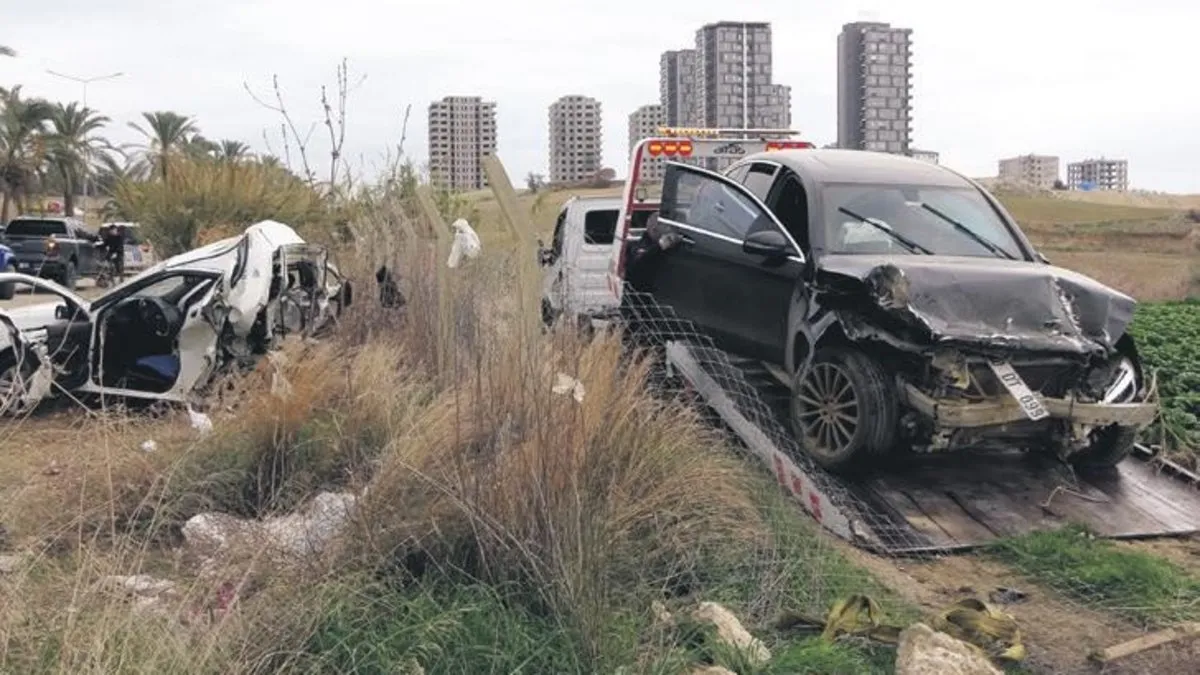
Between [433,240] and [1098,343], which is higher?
[433,240]

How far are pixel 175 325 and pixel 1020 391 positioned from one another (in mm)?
6588

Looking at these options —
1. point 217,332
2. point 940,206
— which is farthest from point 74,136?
point 940,206

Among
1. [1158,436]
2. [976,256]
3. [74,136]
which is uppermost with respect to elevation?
[74,136]

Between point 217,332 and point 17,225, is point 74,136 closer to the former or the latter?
point 17,225

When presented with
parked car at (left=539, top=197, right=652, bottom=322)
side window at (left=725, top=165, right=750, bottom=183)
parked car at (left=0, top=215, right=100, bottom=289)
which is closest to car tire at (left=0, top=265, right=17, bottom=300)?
parked car at (left=539, top=197, right=652, bottom=322)

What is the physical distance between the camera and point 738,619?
4.21 metres

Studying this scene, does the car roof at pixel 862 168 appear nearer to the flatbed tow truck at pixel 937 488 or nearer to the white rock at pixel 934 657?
the flatbed tow truck at pixel 937 488

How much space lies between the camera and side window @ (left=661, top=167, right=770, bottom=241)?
7.52m

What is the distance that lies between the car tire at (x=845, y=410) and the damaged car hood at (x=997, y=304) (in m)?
0.40

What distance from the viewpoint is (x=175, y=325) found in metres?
9.23

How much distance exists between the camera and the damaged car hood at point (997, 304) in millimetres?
5828

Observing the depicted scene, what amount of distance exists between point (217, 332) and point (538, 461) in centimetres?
586

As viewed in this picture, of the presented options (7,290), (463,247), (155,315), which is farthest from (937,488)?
(7,290)

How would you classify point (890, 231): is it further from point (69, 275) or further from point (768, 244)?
point (69, 275)
